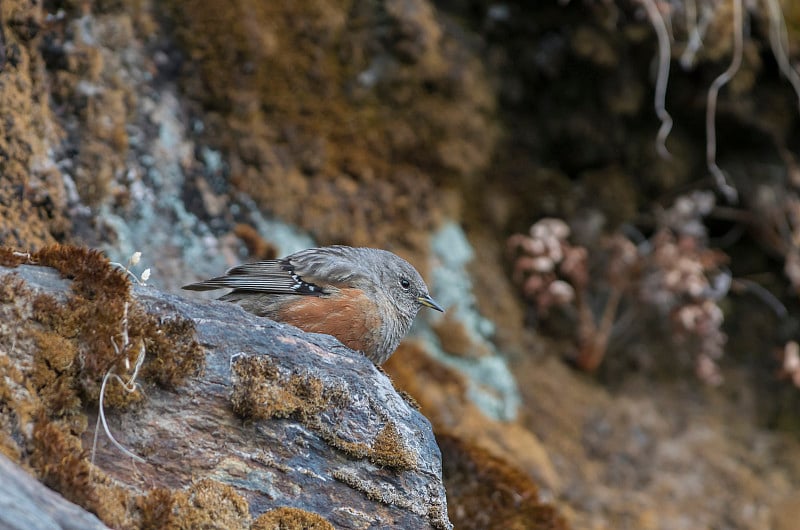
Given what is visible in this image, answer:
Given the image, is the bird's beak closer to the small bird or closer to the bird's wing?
the small bird

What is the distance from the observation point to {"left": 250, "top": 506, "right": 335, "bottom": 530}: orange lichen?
4.11 m

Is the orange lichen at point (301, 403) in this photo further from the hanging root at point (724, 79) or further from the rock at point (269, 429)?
the hanging root at point (724, 79)

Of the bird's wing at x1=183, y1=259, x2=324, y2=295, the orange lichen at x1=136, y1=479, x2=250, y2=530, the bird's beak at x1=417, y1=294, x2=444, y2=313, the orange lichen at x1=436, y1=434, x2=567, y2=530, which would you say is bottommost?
the orange lichen at x1=436, y1=434, x2=567, y2=530

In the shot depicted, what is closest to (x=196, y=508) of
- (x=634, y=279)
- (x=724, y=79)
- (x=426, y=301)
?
(x=426, y=301)

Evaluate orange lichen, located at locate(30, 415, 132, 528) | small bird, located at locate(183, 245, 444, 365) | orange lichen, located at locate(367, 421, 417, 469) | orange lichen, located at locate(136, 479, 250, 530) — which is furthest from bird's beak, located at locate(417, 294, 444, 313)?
orange lichen, located at locate(30, 415, 132, 528)

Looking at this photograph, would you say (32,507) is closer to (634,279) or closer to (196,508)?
(196,508)

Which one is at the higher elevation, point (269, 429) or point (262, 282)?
point (269, 429)

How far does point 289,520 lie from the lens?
4.18m

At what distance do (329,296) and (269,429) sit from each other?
1.79 metres

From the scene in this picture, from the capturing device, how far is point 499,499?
22.5 ft

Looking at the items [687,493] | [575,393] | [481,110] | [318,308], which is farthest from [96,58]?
[687,493]

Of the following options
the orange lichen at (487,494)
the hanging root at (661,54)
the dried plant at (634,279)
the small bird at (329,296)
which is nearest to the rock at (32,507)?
the small bird at (329,296)

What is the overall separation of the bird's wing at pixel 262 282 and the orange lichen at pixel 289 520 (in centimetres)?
215

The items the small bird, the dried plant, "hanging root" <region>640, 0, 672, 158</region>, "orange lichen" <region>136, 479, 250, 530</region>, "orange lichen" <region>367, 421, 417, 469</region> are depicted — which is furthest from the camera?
the dried plant
